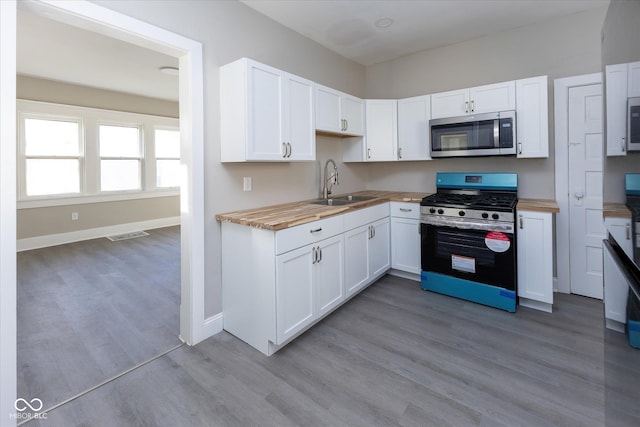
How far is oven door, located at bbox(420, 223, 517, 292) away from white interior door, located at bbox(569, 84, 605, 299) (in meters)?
0.94

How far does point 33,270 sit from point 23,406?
310 centimetres

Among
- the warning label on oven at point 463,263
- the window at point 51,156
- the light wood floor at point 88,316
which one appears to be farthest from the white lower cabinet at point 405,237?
the window at point 51,156

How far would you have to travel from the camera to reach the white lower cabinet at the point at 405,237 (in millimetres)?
3299

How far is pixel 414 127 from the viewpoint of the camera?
349 centimetres

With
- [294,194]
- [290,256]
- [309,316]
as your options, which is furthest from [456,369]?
[294,194]

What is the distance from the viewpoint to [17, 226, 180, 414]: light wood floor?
6.42 feet

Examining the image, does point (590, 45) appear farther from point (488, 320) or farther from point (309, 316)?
point (309, 316)

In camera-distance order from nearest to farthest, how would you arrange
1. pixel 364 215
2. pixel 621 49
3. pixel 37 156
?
pixel 621 49
pixel 364 215
pixel 37 156

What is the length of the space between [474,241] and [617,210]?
85.0 inches

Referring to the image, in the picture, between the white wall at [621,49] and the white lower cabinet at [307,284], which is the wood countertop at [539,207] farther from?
the white wall at [621,49]

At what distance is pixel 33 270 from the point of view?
3.94m

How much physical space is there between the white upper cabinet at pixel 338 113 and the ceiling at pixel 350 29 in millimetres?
654

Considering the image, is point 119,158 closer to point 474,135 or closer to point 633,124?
point 474,135

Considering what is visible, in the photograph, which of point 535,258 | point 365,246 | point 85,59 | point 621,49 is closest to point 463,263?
point 535,258
